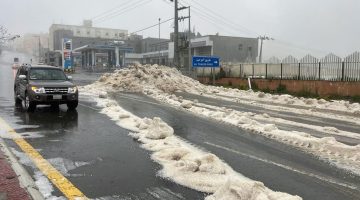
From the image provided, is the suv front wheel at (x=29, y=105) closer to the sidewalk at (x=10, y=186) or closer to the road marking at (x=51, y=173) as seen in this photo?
the road marking at (x=51, y=173)

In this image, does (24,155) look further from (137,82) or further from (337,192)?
(137,82)

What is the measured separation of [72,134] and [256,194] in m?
6.22

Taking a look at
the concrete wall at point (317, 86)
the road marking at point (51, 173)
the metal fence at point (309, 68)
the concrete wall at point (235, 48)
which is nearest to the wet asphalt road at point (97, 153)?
the road marking at point (51, 173)

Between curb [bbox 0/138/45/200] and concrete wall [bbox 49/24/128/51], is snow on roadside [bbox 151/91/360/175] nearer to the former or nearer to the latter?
curb [bbox 0/138/45/200]

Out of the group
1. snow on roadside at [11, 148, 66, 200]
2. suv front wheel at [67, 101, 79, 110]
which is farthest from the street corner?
suv front wheel at [67, 101, 79, 110]

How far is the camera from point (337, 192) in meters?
5.82

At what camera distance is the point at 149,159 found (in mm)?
7547

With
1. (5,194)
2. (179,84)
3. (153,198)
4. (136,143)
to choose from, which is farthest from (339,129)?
(179,84)

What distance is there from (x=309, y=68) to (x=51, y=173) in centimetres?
2268

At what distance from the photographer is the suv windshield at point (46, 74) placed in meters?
15.0

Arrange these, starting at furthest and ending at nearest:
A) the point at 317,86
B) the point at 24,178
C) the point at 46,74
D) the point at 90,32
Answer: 1. the point at 90,32
2. the point at 317,86
3. the point at 46,74
4. the point at 24,178

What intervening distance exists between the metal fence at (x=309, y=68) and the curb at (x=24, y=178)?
20.8m

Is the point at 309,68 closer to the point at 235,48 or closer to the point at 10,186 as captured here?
the point at 10,186

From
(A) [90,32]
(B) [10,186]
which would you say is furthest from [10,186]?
(A) [90,32]
